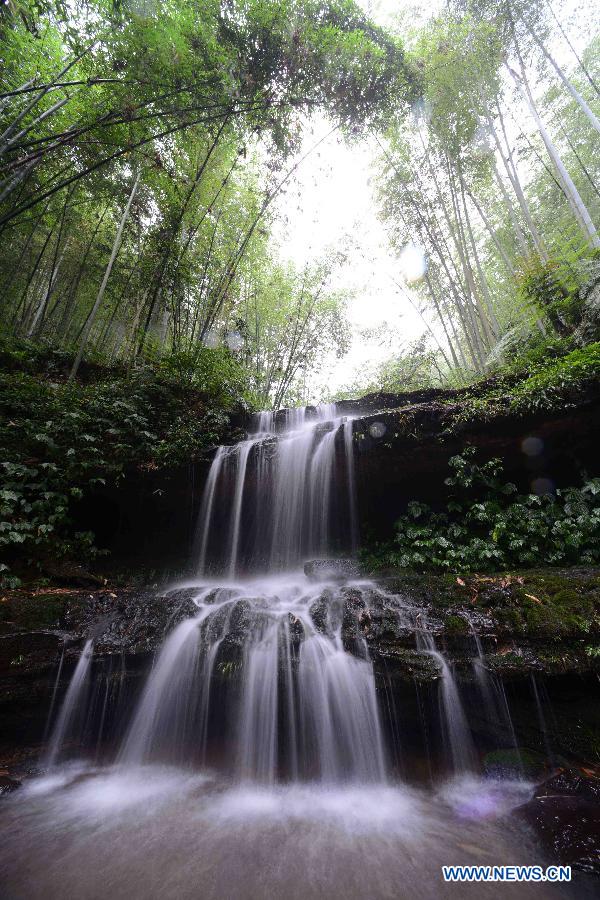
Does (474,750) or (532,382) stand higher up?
(532,382)

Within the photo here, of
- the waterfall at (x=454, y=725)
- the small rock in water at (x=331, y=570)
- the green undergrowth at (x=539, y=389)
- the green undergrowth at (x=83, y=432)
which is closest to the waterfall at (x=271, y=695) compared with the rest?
the waterfall at (x=454, y=725)

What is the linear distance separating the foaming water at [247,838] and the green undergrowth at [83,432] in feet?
9.75

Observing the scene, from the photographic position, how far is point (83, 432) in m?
6.29

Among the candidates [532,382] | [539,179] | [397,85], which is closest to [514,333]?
[532,382]

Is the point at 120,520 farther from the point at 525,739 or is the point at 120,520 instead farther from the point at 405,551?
the point at 525,739

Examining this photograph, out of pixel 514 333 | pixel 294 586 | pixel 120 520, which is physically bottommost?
pixel 294 586

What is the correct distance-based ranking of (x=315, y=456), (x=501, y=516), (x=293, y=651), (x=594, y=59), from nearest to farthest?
(x=293, y=651) → (x=501, y=516) → (x=315, y=456) → (x=594, y=59)

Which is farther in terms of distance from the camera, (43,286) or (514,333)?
(43,286)

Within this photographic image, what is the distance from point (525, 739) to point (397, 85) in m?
10.6

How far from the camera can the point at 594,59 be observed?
443 inches

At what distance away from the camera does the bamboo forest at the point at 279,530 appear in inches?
87.0

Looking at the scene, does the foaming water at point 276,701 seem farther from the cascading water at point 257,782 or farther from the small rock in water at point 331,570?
the small rock in water at point 331,570

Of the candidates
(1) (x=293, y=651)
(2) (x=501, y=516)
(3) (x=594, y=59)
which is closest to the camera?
(1) (x=293, y=651)

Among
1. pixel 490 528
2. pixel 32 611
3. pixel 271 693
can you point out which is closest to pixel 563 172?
pixel 490 528
